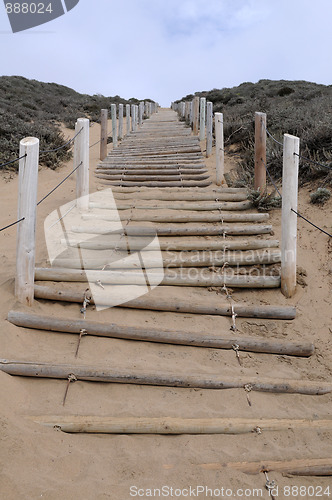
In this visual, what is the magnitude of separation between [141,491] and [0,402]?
115 cm

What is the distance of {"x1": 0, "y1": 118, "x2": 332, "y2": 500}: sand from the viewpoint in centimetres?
237

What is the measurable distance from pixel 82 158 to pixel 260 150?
268 cm

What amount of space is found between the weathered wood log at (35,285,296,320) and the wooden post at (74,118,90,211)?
2.41 meters

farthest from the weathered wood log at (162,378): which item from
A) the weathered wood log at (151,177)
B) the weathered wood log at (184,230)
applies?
the weathered wood log at (151,177)

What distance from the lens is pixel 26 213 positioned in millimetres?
3584

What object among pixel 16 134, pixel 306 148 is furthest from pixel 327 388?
pixel 16 134

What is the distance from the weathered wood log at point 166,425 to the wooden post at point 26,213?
54.7 inches

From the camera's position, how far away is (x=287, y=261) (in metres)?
4.14

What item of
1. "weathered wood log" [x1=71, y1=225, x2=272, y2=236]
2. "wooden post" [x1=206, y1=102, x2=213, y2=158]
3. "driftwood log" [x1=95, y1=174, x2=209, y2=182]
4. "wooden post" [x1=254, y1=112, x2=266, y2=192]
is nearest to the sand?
"weathered wood log" [x1=71, y1=225, x2=272, y2=236]

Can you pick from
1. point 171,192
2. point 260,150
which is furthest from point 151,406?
point 171,192

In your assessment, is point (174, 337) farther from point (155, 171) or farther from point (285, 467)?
point (155, 171)

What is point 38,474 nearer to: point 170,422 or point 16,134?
point 170,422

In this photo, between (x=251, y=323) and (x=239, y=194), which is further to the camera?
(x=239, y=194)

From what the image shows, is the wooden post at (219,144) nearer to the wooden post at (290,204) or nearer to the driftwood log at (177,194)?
the driftwood log at (177,194)
